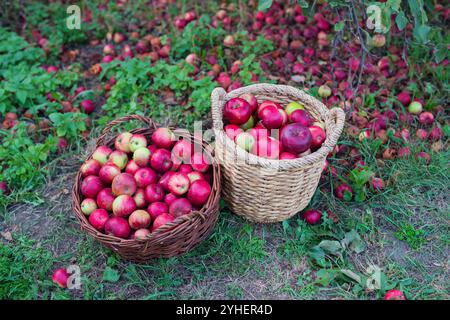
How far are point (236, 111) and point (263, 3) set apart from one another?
0.64 meters

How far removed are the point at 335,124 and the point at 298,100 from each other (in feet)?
1.38

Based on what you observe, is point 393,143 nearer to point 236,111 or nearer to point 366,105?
point 366,105

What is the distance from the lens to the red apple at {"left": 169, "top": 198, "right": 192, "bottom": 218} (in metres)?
2.60

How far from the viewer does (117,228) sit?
8.32 feet

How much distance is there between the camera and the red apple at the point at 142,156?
2826 mm

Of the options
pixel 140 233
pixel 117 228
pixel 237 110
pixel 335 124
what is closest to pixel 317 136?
pixel 335 124

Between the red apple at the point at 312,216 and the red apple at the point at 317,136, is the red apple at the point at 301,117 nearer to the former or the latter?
the red apple at the point at 317,136

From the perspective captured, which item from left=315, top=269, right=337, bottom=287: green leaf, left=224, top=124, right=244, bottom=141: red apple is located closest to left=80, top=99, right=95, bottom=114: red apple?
left=224, top=124, right=244, bottom=141: red apple

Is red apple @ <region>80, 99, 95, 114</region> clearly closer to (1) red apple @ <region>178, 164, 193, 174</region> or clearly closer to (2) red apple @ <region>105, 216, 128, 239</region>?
(1) red apple @ <region>178, 164, 193, 174</region>

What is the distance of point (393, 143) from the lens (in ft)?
11.2

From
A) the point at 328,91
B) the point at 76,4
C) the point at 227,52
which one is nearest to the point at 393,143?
the point at 328,91

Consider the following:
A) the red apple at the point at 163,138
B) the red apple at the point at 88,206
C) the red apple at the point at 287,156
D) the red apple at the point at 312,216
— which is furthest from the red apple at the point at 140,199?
the red apple at the point at 312,216

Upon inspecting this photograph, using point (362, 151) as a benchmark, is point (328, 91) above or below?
above
